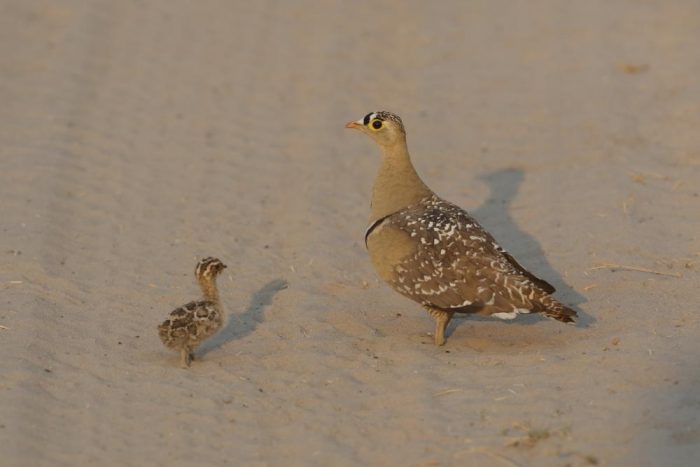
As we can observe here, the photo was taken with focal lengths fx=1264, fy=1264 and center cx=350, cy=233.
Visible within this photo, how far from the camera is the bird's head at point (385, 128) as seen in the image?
35.0 feet

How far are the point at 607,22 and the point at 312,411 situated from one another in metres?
11.9

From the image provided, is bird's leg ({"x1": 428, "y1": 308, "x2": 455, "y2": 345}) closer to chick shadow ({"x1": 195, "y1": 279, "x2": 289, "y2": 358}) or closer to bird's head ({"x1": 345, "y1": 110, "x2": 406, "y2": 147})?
chick shadow ({"x1": 195, "y1": 279, "x2": 289, "y2": 358})

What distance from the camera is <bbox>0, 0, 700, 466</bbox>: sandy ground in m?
8.03

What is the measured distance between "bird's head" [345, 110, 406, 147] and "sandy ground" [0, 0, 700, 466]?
1309 millimetres

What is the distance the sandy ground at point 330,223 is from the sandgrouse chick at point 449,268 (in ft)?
1.17

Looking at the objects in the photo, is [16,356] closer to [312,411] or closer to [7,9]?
[312,411]

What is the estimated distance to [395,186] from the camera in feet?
34.2

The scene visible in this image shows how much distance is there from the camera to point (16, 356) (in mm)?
9047

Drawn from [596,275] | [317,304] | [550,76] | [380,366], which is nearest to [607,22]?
[550,76]

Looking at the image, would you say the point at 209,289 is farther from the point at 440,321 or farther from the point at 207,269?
the point at 440,321

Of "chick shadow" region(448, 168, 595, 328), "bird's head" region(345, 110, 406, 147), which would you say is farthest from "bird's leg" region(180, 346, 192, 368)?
"bird's head" region(345, 110, 406, 147)

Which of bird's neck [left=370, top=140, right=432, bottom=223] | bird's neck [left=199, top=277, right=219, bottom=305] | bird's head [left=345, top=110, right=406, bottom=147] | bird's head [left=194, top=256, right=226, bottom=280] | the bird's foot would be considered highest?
bird's head [left=345, top=110, right=406, bottom=147]

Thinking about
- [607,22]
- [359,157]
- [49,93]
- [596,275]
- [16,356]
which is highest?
[607,22]

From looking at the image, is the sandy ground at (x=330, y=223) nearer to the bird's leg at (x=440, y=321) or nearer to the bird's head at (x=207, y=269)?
the bird's leg at (x=440, y=321)
